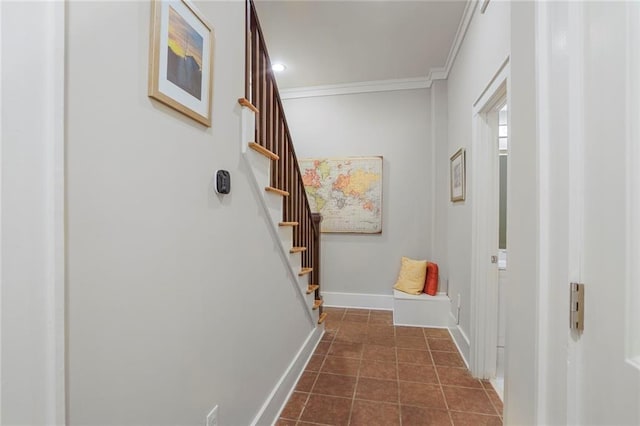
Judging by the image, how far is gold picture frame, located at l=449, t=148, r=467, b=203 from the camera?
2436 mm

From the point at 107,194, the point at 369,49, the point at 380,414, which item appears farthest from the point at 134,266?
the point at 369,49

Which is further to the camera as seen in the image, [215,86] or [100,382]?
[215,86]

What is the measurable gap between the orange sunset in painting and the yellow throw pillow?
291 centimetres

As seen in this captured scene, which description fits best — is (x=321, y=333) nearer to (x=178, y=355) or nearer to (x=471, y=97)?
(x=178, y=355)

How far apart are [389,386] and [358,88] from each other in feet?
10.6

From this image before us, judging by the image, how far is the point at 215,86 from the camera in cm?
114

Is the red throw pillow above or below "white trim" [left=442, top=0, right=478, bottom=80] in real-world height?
below

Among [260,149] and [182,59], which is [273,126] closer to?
[260,149]

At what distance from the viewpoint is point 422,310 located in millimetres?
3010

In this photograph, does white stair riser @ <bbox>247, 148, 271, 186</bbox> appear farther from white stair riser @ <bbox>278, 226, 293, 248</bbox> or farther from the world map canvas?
the world map canvas

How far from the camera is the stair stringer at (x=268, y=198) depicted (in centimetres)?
135

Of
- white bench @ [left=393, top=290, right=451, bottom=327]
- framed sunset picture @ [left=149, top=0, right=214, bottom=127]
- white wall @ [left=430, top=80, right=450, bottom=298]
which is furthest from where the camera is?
white wall @ [left=430, top=80, right=450, bottom=298]

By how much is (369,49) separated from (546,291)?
111 inches

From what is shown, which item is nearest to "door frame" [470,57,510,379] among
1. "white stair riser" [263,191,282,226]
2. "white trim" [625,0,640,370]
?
"white stair riser" [263,191,282,226]
